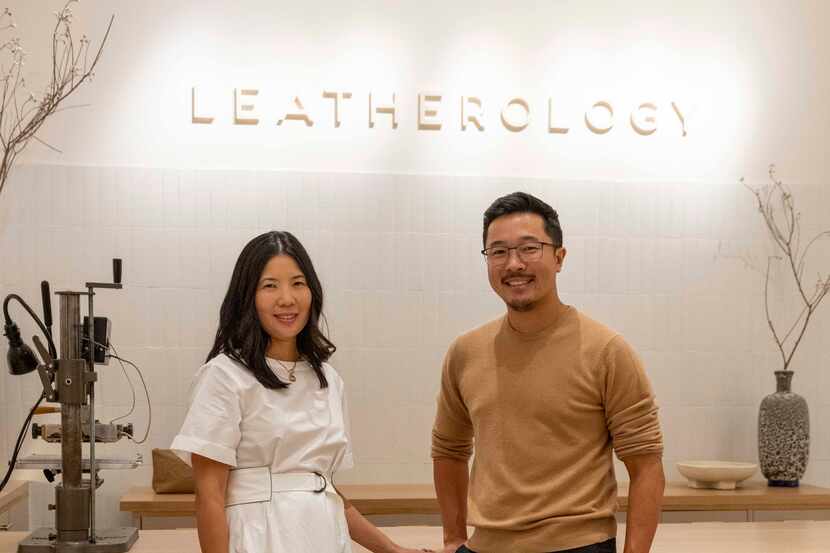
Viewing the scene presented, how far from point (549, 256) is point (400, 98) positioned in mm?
2366

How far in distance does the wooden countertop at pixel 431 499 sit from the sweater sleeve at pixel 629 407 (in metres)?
1.85

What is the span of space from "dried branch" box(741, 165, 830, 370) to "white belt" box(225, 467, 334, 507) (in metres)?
3.16

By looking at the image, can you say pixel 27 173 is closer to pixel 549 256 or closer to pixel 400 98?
pixel 400 98

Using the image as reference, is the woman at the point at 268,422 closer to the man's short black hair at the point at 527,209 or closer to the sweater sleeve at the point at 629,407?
the man's short black hair at the point at 527,209

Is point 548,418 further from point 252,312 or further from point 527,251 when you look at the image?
point 252,312

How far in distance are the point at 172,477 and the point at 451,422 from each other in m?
1.90

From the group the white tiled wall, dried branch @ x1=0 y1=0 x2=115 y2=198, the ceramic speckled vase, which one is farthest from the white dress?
the ceramic speckled vase

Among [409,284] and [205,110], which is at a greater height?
[205,110]

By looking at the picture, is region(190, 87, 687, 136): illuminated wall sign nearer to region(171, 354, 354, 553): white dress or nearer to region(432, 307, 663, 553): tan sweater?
region(432, 307, 663, 553): tan sweater

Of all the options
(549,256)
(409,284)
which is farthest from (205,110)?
(549,256)

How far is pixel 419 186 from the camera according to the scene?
14.7 feet

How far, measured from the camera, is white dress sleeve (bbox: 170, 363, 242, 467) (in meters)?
1.89

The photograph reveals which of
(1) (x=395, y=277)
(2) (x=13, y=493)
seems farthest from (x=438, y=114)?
(2) (x=13, y=493)

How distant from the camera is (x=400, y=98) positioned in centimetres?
448
